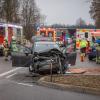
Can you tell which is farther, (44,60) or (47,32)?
(47,32)

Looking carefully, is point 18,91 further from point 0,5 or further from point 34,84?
point 0,5

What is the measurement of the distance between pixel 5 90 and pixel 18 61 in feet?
19.9

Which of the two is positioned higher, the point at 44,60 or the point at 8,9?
the point at 8,9

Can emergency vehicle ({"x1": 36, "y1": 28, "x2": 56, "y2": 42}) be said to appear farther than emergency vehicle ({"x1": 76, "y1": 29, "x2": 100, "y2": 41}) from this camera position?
Yes

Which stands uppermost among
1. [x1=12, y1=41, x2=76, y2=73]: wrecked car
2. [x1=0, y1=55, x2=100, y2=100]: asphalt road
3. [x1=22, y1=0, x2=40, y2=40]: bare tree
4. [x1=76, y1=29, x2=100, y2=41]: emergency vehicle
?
[x1=22, y1=0, x2=40, y2=40]: bare tree

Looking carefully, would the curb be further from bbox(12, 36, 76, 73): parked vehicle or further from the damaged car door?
the damaged car door

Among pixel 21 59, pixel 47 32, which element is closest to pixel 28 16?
pixel 47 32

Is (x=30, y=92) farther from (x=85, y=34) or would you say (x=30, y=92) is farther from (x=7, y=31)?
(x=85, y=34)

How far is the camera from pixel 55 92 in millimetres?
14297

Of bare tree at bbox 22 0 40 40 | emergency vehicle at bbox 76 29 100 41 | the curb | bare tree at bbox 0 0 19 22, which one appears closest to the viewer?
the curb

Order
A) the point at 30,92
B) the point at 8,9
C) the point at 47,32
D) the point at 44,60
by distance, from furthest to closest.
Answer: the point at 8,9 < the point at 47,32 < the point at 44,60 < the point at 30,92

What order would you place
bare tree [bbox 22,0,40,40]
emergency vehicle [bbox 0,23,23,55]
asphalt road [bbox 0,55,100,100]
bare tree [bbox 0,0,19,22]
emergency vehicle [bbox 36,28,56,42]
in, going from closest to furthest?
asphalt road [bbox 0,55,100,100] → emergency vehicle [bbox 0,23,23,55] → emergency vehicle [bbox 36,28,56,42] → bare tree [bbox 0,0,19,22] → bare tree [bbox 22,0,40,40]

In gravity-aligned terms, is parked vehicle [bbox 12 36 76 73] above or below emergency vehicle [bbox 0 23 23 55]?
below

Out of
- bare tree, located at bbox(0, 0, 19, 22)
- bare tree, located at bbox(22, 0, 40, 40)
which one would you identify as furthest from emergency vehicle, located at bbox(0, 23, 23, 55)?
bare tree, located at bbox(22, 0, 40, 40)
